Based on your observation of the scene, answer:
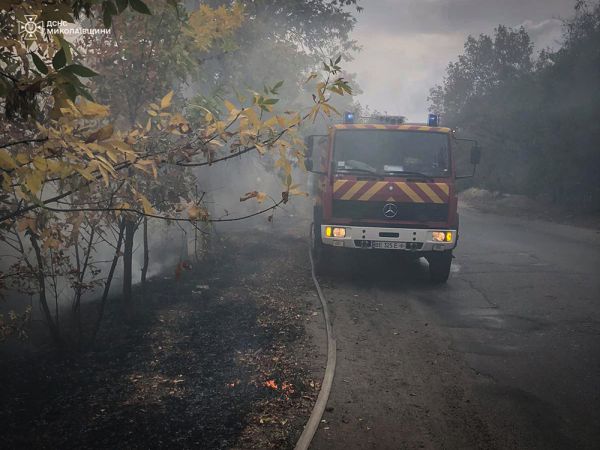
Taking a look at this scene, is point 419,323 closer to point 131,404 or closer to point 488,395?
point 488,395

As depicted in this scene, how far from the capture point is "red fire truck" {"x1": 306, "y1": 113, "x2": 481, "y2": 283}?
7.69 m

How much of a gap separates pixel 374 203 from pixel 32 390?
207 inches

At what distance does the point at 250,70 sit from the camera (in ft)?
44.3

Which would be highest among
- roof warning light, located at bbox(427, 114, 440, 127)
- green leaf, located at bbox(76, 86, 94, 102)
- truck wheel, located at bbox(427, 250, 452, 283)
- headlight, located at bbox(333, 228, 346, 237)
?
roof warning light, located at bbox(427, 114, 440, 127)

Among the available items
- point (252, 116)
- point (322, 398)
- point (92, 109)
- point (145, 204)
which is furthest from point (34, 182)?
point (322, 398)

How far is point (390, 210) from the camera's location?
773cm

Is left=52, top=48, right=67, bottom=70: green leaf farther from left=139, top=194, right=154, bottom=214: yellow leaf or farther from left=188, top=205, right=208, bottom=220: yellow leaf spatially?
left=188, top=205, right=208, bottom=220: yellow leaf

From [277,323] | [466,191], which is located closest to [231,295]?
[277,323]

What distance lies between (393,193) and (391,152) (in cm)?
82

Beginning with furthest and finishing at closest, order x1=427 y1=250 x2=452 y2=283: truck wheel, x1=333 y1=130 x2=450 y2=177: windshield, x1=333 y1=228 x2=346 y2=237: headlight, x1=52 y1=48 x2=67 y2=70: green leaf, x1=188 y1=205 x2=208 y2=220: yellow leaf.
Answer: x1=427 y1=250 x2=452 y2=283: truck wheel, x1=333 y1=130 x2=450 y2=177: windshield, x1=333 y1=228 x2=346 y2=237: headlight, x1=188 y1=205 x2=208 y2=220: yellow leaf, x1=52 y1=48 x2=67 y2=70: green leaf

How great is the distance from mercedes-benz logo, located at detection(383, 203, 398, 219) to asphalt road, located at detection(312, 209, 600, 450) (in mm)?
1233

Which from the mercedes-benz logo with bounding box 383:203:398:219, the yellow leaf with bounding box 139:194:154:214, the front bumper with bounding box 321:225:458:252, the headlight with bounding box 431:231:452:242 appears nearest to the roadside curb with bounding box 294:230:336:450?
the front bumper with bounding box 321:225:458:252

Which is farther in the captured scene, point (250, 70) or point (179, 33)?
point (250, 70)

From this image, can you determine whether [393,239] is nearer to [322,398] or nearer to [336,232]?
[336,232]
